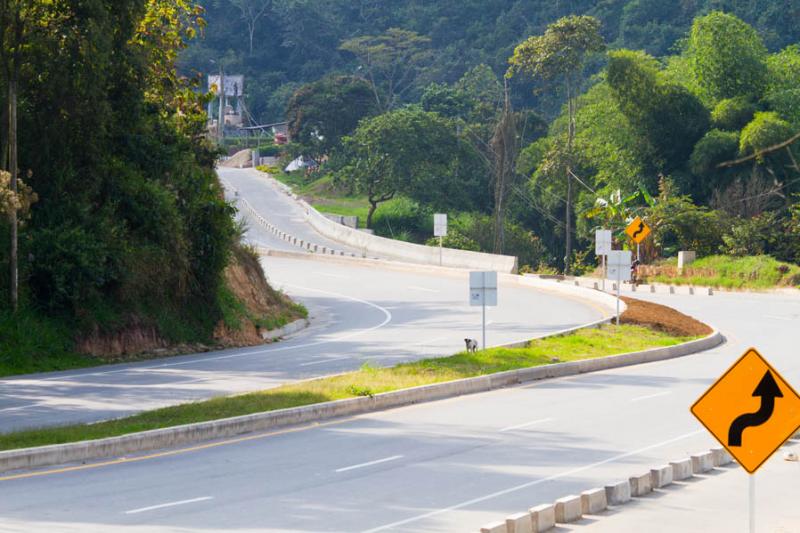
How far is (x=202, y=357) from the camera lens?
105 feet

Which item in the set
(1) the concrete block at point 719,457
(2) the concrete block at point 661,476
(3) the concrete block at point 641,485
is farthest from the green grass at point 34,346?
(3) the concrete block at point 641,485

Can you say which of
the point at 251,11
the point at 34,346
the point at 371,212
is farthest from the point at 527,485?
the point at 251,11

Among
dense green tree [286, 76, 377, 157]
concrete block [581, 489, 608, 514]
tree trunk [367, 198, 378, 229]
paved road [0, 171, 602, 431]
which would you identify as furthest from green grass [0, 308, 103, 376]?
dense green tree [286, 76, 377, 157]

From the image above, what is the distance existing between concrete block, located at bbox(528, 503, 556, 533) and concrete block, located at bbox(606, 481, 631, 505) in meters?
1.39

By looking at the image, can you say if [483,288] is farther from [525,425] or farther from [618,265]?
[618,265]

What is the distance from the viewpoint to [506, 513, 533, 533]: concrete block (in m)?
11.9

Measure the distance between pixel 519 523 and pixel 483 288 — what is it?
1699 centimetres

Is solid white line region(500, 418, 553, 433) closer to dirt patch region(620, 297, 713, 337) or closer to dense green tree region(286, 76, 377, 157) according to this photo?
dirt patch region(620, 297, 713, 337)

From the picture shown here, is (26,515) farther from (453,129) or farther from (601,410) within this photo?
(453,129)

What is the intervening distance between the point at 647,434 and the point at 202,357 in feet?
49.6

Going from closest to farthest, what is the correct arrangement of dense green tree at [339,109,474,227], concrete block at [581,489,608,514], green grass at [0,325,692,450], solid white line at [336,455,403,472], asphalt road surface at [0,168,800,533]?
asphalt road surface at [0,168,800,533] → concrete block at [581,489,608,514] → solid white line at [336,455,403,472] → green grass at [0,325,692,450] → dense green tree at [339,109,474,227]

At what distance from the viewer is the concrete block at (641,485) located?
1462cm

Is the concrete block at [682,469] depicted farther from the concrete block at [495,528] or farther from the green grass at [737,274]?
the green grass at [737,274]

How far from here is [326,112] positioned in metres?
121
